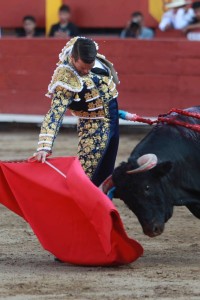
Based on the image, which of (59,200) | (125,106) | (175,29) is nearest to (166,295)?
(59,200)

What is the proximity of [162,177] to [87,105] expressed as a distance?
589 mm

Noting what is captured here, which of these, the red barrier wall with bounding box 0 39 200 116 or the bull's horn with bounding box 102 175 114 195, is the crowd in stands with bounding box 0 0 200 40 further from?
the bull's horn with bounding box 102 175 114 195

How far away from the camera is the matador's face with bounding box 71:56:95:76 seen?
495 cm

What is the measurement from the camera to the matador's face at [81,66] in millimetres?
4953

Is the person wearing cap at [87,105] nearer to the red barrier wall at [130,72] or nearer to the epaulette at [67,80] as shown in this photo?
the epaulette at [67,80]

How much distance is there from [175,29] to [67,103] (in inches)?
243

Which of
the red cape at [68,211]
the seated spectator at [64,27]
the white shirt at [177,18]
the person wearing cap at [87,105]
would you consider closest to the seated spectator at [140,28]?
the white shirt at [177,18]

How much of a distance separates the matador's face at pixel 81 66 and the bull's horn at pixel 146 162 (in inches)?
21.7

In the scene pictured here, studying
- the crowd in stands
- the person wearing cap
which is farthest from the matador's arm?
the crowd in stands

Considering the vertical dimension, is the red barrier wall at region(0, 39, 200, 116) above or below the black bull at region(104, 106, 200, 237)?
below

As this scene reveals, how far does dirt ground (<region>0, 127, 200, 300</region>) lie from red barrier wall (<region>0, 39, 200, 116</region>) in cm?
380

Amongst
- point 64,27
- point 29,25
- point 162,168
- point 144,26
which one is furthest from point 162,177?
point 29,25

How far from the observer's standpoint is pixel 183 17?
10.7 m

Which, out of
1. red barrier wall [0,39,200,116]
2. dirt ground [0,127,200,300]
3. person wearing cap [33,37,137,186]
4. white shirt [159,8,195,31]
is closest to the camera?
dirt ground [0,127,200,300]
